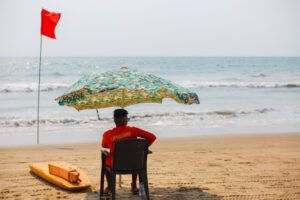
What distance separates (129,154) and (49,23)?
5115 millimetres

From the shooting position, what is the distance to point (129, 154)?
12.4 feet

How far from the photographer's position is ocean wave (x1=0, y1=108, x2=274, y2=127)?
11.1m

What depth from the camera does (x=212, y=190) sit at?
4.66 metres

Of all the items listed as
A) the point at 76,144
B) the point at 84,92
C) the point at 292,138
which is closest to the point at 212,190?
the point at 84,92

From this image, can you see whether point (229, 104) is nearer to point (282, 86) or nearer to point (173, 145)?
point (173, 145)

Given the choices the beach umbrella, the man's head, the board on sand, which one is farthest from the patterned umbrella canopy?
the board on sand

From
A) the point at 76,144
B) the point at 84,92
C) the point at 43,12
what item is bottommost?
the point at 76,144

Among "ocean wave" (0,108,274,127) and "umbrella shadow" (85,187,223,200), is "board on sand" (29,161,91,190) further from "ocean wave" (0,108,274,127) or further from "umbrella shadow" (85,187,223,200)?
"ocean wave" (0,108,274,127)

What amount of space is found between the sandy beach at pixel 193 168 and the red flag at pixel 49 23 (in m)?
2.55

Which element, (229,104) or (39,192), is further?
(229,104)

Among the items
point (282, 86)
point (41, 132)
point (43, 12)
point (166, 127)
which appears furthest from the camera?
point (282, 86)

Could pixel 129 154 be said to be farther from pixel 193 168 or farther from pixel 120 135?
pixel 193 168

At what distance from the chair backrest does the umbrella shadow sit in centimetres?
68

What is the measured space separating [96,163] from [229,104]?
10.2 m
